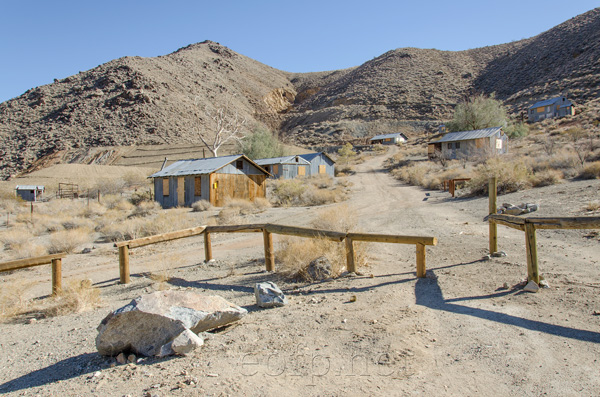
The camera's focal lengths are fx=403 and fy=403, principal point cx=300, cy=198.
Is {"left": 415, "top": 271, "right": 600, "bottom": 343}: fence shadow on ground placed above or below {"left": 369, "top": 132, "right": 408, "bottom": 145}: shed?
below

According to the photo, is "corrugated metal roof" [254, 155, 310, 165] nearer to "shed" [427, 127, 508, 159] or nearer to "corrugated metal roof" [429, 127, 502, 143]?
"shed" [427, 127, 508, 159]

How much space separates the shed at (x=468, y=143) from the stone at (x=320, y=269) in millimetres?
32680

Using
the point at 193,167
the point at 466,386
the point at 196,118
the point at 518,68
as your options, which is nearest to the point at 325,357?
the point at 466,386

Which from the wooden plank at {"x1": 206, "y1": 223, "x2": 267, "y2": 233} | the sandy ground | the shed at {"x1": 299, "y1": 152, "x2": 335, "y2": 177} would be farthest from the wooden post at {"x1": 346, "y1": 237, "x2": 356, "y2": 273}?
the shed at {"x1": 299, "y1": 152, "x2": 335, "y2": 177}

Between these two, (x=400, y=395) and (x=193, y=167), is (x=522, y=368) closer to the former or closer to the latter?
(x=400, y=395)

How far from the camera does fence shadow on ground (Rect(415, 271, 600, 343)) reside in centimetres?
419

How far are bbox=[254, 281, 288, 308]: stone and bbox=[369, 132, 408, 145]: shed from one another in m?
63.6

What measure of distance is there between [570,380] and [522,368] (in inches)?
14.0

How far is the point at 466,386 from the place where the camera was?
3.33 meters

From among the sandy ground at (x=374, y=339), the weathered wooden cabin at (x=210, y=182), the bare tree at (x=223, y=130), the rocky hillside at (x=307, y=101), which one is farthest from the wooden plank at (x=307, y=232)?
the rocky hillside at (x=307, y=101)

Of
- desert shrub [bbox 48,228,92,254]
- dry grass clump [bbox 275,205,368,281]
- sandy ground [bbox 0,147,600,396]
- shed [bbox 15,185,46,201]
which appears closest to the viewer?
sandy ground [bbox 0,147,600,396]

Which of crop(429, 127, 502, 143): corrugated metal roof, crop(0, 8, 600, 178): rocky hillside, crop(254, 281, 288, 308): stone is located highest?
crop(0, 8, 600, 178): rocky hillside

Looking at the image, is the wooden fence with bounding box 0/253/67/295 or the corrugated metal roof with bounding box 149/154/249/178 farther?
the corrugated metal roof with bounding box 149/154/249/178

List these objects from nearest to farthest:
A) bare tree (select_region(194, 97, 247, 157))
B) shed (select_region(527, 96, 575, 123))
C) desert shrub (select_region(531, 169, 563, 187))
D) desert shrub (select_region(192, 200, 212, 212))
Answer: desert shrub (select_region(531, 169, 563, 187)) < desert shrub (select_region(192, 200, 212, 212)) < bare tree (select_region(194, 97, 247, 157)) < shed (select_region(527, 96, 575, 123))
